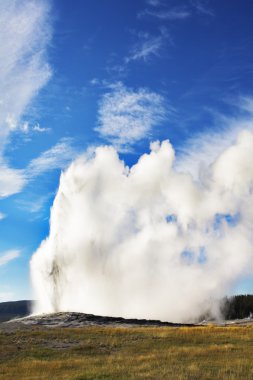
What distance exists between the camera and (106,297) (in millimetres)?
83750

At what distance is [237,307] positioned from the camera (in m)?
130

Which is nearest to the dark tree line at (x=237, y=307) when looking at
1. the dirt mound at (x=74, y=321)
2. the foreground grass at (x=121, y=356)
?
the dirt mound at (x=74, y=321)

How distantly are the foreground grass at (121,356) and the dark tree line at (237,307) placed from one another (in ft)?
296

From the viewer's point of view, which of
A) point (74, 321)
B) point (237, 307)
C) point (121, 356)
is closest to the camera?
point (121, 356)

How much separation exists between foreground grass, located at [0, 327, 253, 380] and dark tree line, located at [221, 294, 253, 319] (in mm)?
90188

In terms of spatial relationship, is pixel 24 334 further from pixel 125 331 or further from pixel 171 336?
pixel 171 336

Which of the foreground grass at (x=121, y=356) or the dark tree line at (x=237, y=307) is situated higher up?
the dark tree line at (x=237, y=307)

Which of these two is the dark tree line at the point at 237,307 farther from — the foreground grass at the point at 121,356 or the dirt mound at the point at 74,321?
the foreground grass at the point at 121,356

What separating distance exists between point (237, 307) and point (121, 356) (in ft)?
362

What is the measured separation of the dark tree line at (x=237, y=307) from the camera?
12544 centimetres

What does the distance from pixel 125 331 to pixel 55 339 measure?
809 cm

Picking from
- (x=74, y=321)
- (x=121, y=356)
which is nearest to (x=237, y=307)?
(x=74, y=321)

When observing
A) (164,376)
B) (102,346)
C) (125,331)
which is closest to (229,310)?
(125,331)

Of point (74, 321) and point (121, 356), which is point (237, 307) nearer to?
point (74, 321)
